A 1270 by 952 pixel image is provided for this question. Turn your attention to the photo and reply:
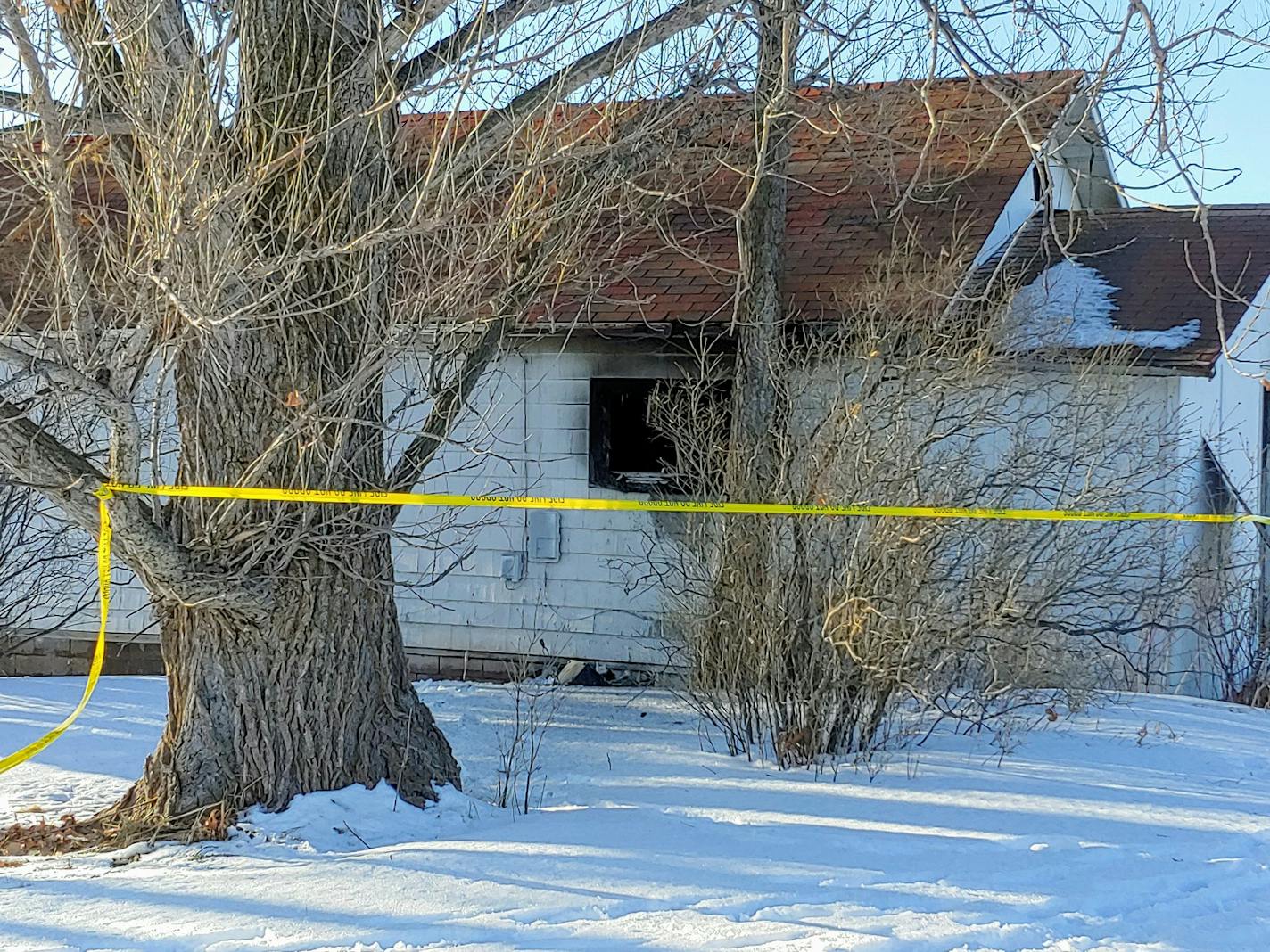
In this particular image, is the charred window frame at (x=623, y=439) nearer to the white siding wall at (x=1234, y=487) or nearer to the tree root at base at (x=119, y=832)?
the white siding wall at (x=1234, y=487)

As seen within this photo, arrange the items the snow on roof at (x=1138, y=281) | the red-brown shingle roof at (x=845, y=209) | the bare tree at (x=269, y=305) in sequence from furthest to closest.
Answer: the red-brown shingle roof at (x=845, y=209) < the snow on roof at (x=1138, y=281) < the bare tree at (x=269, y=305)

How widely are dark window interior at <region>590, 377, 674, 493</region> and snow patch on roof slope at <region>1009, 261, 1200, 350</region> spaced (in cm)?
305

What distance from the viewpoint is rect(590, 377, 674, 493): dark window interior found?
10.8 metres

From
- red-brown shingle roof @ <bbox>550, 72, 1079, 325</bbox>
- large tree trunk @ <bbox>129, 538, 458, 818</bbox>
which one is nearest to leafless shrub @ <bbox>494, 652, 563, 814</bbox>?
large tree trunk @ <bbox>129, 538, 458, 818</bbox>

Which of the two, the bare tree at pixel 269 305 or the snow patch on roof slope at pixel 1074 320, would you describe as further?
the snow patch on roof slope at pixel 1074 320

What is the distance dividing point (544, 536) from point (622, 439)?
106 cm

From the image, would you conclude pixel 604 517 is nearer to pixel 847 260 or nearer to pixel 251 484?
pixel 847 260

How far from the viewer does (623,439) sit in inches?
429

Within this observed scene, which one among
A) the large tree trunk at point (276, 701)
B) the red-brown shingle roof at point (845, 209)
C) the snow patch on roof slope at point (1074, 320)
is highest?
the red-brown shingle roof at point (845, 209)

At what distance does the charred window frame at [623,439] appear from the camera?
35.4 ft

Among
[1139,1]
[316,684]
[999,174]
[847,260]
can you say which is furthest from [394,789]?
[999,174]

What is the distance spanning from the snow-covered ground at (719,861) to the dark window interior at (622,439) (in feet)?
11.9

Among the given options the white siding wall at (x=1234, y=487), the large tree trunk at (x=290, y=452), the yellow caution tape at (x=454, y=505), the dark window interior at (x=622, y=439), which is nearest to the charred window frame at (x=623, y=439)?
the dark window interior at (x=622, y=439)

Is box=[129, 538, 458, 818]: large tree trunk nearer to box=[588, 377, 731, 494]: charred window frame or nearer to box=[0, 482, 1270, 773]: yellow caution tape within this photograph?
box=[0, 482, 1270, 773]: yellow caution tape
